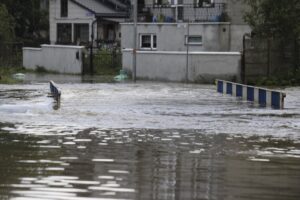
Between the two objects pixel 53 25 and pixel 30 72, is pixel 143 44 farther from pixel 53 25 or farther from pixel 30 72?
pixel 53 25

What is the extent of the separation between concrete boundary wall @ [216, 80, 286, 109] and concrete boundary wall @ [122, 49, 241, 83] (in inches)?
263

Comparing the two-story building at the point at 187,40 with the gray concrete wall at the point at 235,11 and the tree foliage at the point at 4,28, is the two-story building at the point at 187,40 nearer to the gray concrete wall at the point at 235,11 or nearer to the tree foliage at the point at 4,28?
the gray concrete wall at the point at 235,11

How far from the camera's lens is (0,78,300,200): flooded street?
9.26m

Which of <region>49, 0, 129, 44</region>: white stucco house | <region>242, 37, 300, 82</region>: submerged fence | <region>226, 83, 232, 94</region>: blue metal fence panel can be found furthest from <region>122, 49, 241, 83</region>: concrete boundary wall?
<region>49, 0, 129, 44</region>: white stucco house

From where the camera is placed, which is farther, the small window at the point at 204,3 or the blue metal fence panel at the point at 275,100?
the small window at the point at 204,3

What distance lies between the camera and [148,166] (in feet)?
36.2

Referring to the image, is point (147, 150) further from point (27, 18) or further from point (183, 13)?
point (27, 18)

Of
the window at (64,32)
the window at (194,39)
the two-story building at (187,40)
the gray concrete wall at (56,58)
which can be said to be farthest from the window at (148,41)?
the window at (64,32)

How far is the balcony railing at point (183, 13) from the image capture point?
152ft

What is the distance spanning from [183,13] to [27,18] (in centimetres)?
2751

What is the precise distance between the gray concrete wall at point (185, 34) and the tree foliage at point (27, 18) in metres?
24.7

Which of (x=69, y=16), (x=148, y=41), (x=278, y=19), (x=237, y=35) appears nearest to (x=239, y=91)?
(x=278, y=19)

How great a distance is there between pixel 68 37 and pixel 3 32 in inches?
750

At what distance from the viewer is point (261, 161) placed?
11719 mm
